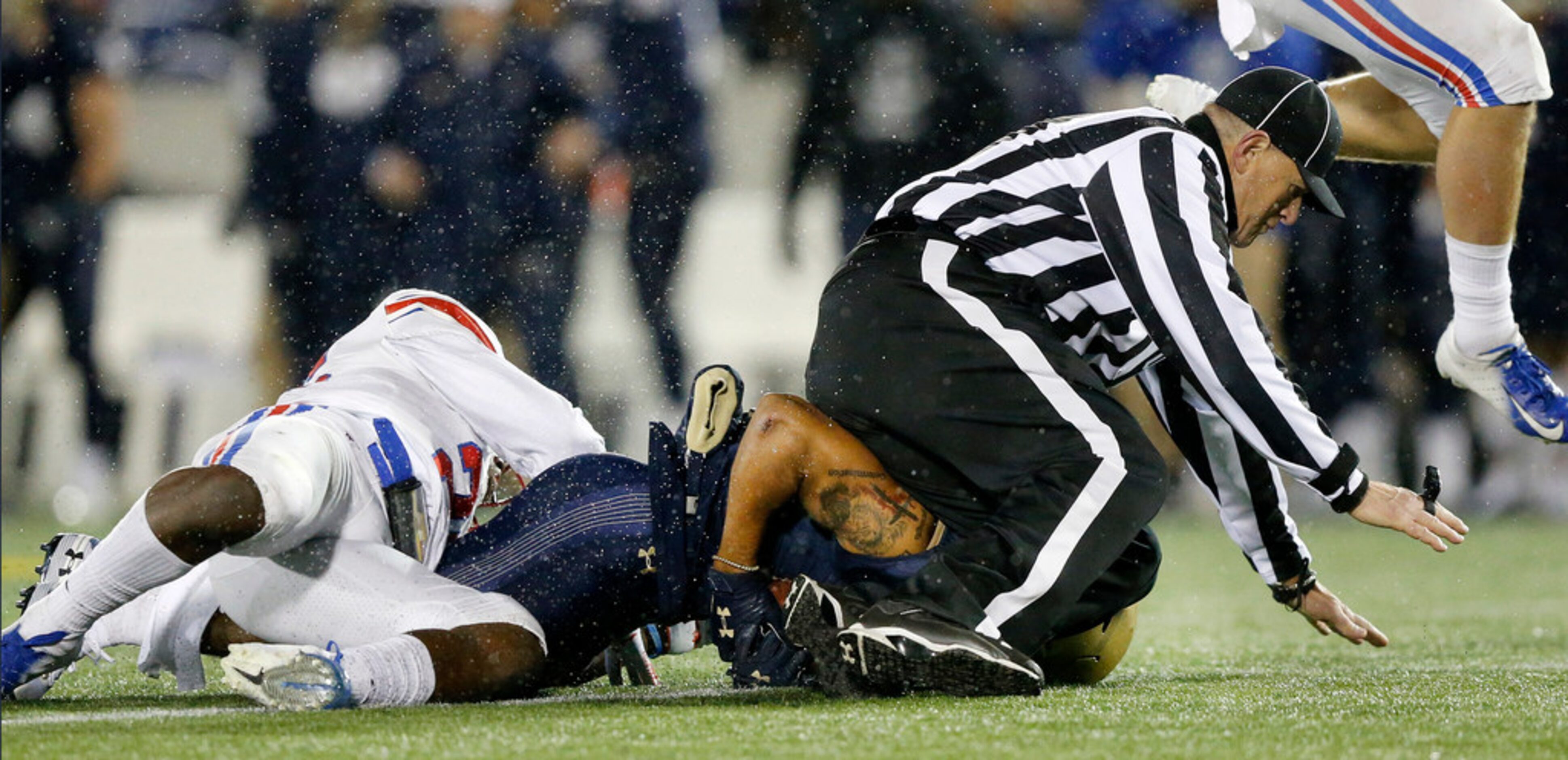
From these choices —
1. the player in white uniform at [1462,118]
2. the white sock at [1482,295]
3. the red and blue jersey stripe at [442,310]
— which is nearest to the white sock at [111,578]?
the red and blue jersey stripe at [442,310]

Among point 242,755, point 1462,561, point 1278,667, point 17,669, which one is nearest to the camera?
point 242,755

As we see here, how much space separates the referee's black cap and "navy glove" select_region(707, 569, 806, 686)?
113 centimetres

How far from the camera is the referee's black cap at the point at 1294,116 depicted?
3.11 metres

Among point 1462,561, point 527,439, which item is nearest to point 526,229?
point 1462,561

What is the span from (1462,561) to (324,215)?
13.1ft

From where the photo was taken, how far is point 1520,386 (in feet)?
11.5

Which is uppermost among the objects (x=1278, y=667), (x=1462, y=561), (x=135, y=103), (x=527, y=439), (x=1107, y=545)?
(x=135, y=103)

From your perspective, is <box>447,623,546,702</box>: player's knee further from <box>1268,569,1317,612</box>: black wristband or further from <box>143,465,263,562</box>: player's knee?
<box>1268,569,1317,612</box>: black wristband

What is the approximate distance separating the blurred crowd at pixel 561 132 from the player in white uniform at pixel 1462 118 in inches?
110

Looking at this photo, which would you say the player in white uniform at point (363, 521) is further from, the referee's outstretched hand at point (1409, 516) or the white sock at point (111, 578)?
the referee's outstretched hand at point (1409, 516)

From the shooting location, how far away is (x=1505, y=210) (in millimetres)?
3436

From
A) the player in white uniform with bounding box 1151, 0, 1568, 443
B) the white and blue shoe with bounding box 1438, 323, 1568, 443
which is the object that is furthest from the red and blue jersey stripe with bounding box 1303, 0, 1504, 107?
the white and blue shoe with bounding box 1438, 323, 1568, 443

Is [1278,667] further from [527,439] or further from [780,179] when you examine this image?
[780,179]

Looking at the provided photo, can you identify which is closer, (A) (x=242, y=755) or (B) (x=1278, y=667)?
(A) (x=242, y=755)
